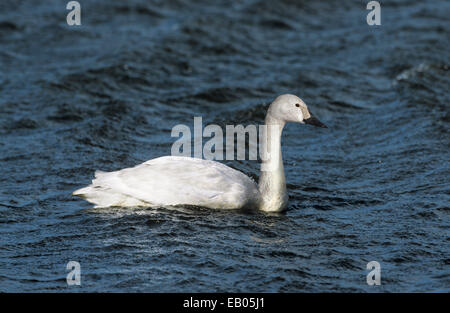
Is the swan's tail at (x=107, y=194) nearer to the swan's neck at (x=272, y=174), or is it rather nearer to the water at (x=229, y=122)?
the water at (x=229, y=122)

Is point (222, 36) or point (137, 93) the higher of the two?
point (222, 36)

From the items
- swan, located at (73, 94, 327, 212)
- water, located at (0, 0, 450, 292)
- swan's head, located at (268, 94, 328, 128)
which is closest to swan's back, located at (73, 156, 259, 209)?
swan, located at (73, 94, 327, 212)

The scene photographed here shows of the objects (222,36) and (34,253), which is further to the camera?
(222,36)

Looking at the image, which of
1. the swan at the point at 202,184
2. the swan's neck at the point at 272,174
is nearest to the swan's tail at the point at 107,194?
the swan at the point at 202,184

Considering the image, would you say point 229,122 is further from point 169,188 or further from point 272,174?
point 169,188

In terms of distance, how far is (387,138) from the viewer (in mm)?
13047

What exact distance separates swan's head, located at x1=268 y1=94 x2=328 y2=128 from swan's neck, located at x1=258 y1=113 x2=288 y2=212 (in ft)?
0.27

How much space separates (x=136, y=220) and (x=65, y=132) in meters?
4.36

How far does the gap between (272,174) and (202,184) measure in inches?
35.4

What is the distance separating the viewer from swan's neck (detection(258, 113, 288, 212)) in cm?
977

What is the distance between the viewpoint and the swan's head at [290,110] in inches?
385

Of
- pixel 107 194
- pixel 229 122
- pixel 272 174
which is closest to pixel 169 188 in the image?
pixel 107 194
